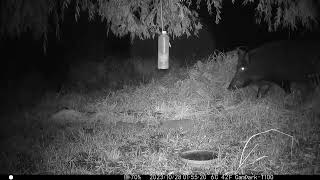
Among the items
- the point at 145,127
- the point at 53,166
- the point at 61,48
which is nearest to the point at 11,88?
the point at 61,48

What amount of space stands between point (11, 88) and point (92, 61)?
351 centimetres

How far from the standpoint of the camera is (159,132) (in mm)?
7094

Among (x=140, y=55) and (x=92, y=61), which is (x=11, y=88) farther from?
(x=140, y=55)

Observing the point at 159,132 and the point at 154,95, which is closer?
the point at 159,132

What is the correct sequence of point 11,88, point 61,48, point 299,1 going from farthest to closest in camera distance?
point 61,48, point 11,88, point 299,1

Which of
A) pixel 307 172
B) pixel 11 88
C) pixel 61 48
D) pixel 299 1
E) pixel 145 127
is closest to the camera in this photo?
pixel 307 172

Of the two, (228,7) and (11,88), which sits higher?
(228,7)

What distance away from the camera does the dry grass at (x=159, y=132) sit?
554 centimetres

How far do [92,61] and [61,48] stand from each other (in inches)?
47.6

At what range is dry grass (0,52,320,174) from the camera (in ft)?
18.2

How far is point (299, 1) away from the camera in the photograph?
6996 millimetres

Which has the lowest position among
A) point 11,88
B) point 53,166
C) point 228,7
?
point 53,166

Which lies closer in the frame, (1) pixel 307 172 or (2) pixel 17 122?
(1) pixel 307 172

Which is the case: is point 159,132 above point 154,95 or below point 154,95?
below
